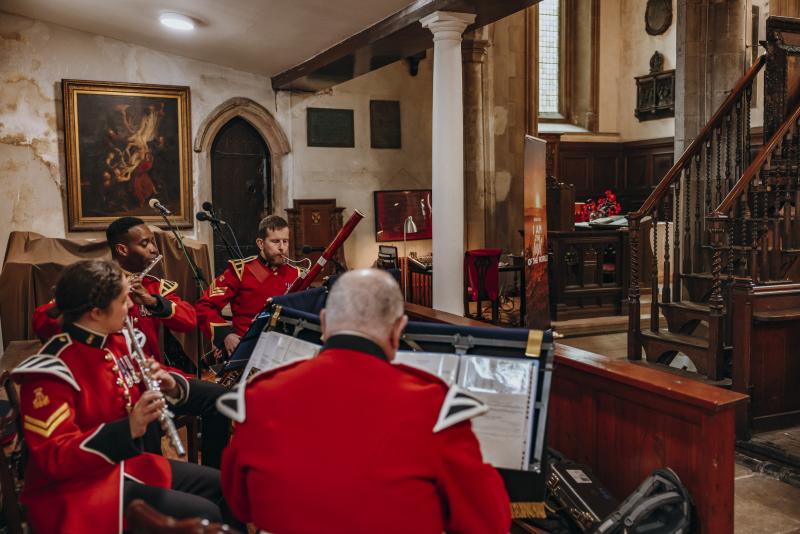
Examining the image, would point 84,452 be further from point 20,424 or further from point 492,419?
point 492,419

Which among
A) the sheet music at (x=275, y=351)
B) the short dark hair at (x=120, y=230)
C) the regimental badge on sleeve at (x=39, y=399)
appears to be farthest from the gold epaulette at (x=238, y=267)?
the regimental badge on sleeve at (x=39, y=399)

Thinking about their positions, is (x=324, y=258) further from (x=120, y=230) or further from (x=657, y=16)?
(x=657, y=16)

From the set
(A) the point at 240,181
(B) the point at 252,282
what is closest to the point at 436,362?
(B) the point at 252,282

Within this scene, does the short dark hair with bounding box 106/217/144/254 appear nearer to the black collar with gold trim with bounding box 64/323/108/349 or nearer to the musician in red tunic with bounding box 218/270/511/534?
the black collar with gold trim with bounding box 64/323/108/349

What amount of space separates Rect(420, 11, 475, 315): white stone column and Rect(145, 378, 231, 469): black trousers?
3.13 metres

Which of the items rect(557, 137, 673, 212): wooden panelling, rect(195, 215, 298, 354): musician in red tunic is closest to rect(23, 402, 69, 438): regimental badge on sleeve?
rect(195, 215, 298, 354): musician in red tunic

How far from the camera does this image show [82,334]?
2.03 metres

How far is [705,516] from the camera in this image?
217cm

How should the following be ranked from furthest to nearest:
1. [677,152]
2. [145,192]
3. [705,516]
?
[145,192], [677,152], [705,516]

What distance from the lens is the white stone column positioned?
5594 mm

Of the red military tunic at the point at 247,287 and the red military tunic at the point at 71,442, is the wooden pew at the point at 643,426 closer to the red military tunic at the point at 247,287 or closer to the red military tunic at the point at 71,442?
the red military tunic at the point at 71,442

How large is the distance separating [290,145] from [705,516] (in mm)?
7694

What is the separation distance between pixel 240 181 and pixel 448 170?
411cm

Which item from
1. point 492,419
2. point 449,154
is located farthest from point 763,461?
point 449,154
